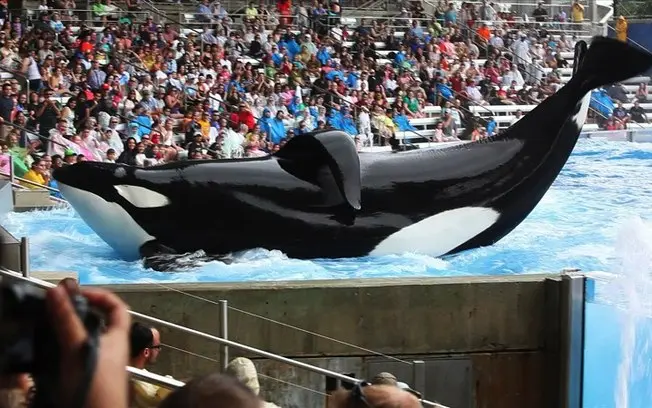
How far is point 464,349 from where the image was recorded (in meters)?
6.84

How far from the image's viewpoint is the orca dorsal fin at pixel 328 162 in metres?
8.55

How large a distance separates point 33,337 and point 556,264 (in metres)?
9.44

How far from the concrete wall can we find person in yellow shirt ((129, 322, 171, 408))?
→ 2.49 m

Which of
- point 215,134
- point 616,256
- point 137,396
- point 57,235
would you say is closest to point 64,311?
point 137,396

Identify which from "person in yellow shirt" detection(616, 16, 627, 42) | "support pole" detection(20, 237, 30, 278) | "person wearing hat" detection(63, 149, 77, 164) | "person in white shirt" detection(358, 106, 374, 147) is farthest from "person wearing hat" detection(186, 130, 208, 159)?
"person in yellow shirt" detection(616, 16, 627, 42)

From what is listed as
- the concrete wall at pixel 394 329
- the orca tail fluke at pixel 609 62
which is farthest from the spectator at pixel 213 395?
the orca tail fluke at pixel 609 62

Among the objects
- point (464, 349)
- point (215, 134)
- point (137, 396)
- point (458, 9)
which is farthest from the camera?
point (458, 9)

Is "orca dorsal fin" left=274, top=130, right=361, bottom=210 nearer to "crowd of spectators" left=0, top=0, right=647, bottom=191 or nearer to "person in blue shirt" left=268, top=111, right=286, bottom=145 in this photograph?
"crowd of spectators" left=0, top=0, right=647, bottom=191

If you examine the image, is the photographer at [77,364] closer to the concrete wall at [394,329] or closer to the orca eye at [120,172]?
the concrete wall at [394,329]

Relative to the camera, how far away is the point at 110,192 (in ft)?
28.9

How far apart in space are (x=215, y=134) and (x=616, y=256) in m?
7.11

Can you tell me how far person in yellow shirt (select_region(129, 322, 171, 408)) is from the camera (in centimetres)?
362

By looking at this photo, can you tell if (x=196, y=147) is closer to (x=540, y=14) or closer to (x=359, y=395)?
(x=359, y=395)

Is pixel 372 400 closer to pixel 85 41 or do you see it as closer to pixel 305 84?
pixel 85 41
